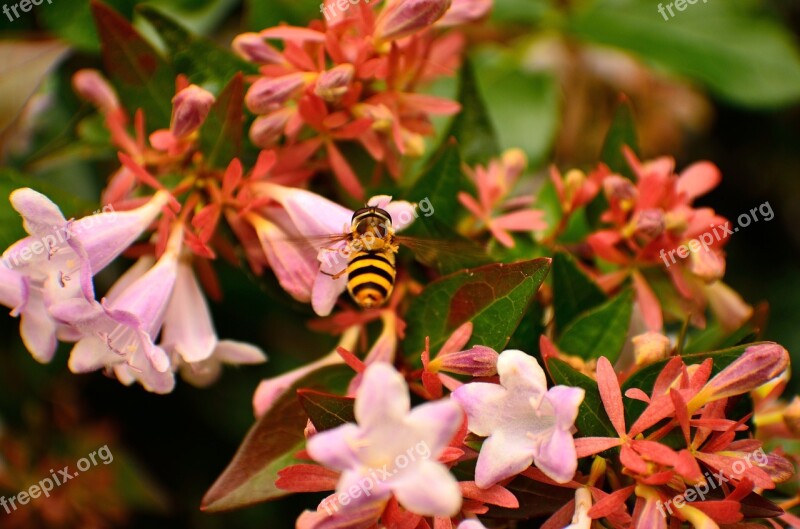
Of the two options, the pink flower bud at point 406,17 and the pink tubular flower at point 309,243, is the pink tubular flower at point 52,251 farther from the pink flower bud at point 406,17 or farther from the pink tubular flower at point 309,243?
the pink flower bud at point 406,17

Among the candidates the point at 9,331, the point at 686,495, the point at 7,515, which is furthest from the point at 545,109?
the point at 7,515

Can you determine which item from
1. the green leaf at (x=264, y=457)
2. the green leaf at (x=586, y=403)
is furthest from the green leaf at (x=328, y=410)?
the green leaf at (x=586, y=403)

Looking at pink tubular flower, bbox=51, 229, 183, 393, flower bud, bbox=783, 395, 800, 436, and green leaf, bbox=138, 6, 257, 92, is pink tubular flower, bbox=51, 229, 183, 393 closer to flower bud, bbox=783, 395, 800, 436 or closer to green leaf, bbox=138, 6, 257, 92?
green leaf, bbox=138, 6, 257, 92

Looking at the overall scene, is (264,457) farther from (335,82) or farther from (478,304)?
(335,82)

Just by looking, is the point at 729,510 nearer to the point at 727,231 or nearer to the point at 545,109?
the point at 727,231

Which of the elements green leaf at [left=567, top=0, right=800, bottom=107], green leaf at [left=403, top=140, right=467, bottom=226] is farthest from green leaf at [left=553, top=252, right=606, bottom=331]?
green leaf at [left=567, top=0, right=800, bottom=107]

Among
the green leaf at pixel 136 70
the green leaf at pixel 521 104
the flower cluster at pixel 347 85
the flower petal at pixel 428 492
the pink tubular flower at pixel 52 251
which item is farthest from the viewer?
the green leaf at pixel 521 104
